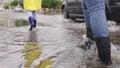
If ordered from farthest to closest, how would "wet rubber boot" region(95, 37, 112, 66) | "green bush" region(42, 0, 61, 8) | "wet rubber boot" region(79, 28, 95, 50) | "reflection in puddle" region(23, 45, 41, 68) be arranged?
1. "green bush" region(42, 0, 61, 8)
2. "wet rubber boot" region(79, 28, 95, 50)
3. "reflection in puddle" region(23, 45, 41, 68)
4. "wet rubber boot" region(95, 37, 112, 66)

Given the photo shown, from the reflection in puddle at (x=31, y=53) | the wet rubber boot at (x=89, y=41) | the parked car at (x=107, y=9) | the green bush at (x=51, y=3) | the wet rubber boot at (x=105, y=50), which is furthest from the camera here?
the green bush at (x=51, y=3)

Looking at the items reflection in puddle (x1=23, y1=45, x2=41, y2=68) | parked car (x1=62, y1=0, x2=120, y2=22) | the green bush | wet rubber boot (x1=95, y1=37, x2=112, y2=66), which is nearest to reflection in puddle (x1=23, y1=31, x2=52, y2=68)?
reflection in puddle (x1=23, y1=45, x2=41, y2=68)

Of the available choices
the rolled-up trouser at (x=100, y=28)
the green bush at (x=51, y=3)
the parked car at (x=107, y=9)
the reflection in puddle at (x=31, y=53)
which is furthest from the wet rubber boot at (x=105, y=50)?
the green bush at (x=51, y=3)

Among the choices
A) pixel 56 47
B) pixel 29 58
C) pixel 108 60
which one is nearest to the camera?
pixel 108 60

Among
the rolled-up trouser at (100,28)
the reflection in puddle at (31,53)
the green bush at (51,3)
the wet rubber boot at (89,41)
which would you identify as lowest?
the green bush at (51,3)

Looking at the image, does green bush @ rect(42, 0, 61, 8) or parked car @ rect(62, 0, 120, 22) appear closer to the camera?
parked car @ rect(62, 0, 120, 22)

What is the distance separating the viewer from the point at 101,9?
148 inches

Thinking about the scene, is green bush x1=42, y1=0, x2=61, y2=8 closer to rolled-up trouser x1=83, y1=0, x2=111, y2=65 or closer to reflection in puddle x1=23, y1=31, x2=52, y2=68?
reflection in puddle x1=23, y1=31, x2=52, y2=68

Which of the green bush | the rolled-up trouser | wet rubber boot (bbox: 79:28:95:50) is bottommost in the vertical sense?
the green bush

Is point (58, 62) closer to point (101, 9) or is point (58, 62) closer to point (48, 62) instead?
point (48, 62)

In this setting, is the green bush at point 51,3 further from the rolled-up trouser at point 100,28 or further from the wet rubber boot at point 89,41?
the rolled-up trouser at point 100,28

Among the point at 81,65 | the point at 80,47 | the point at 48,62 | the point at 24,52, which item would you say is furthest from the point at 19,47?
the point at 81,65

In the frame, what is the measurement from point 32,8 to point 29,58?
17.6 ft

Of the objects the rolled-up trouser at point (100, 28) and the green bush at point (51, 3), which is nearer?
the rolled-up trouser at point (100, 28)
